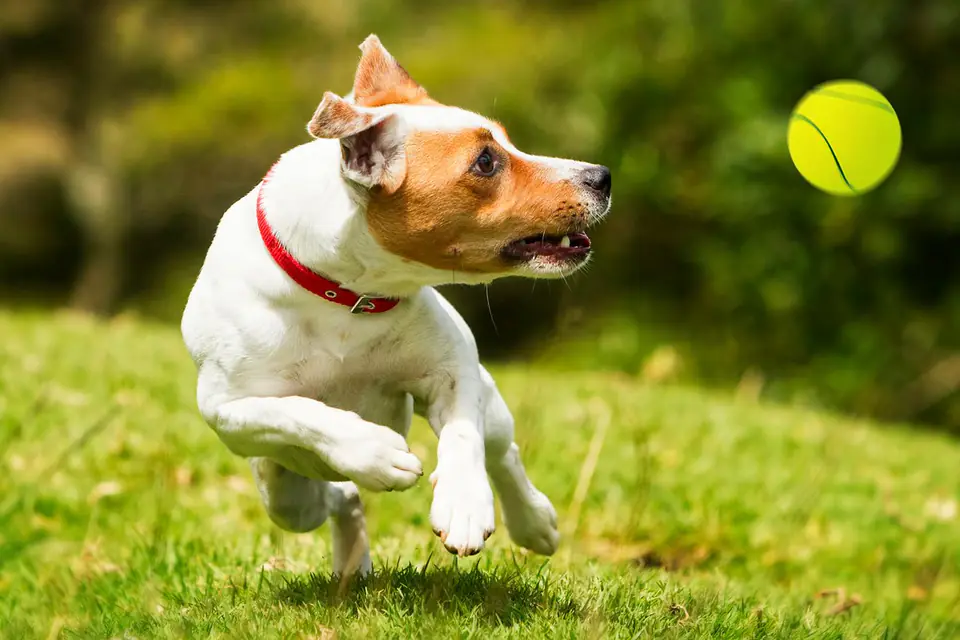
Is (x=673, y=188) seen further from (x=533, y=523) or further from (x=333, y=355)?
(x=333, y=355)

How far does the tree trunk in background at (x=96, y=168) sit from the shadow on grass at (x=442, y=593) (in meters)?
13.9

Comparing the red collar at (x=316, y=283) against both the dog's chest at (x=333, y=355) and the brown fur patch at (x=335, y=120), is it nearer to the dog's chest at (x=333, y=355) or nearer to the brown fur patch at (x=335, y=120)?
the dog's chest at (x=333, y=355)

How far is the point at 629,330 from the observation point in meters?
12.9

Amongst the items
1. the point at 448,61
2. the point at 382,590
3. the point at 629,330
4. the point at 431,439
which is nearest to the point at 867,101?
the point at 382,590

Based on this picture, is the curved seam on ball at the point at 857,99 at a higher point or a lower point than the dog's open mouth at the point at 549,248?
higher

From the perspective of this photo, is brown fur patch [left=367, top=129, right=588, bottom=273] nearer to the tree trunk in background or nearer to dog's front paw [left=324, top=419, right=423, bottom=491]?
dog's front paw [left=324, top=419, right=423, bottom=491]

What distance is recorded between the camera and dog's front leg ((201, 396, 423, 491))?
310 cm

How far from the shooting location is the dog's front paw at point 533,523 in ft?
13.4

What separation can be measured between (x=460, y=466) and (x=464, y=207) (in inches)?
29.9

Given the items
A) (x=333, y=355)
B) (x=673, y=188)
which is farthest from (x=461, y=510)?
(x=673, y=188)

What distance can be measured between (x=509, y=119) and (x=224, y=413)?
10343 millimetres

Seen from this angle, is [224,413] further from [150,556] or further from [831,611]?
[831,611]

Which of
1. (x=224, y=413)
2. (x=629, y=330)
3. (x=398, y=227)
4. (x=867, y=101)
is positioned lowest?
(x=629, y=330)

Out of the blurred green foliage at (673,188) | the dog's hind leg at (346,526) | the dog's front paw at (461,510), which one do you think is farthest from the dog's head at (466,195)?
the blurred green foliage at (673,188)
